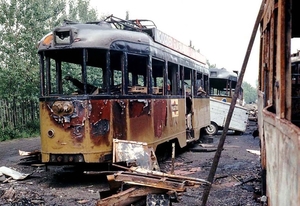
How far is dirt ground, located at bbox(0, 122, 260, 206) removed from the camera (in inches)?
248

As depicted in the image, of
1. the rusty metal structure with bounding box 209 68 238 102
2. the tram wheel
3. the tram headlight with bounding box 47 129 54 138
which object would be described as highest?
the rusty metal structure with bounding box 209 68 238 102

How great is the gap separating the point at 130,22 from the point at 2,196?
473cm

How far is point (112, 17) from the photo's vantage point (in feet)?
29.0

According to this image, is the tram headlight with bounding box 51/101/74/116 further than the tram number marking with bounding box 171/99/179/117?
No

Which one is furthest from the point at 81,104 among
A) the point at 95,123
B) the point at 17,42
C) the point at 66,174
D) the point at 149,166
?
the point at 17,42

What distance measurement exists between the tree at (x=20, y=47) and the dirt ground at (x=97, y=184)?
5.42m

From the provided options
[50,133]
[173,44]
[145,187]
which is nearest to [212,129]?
[173,44]

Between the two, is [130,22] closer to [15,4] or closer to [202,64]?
[202,64]

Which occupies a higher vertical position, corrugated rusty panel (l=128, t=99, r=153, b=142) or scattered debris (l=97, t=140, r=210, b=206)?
corrugated rusty panel (l=128, t=99, r=153, b=142)

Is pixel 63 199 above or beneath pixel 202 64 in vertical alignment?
beneath

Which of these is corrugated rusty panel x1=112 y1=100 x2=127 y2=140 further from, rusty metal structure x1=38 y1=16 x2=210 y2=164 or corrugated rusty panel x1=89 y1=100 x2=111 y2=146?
corrugated rusty panel x1=89 y1=100 x2=111 y2=146

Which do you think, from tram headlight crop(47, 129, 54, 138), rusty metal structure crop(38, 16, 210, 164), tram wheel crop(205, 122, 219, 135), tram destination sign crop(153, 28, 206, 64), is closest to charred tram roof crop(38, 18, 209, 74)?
rusty metal structure crop(38, 16, 210, 164)

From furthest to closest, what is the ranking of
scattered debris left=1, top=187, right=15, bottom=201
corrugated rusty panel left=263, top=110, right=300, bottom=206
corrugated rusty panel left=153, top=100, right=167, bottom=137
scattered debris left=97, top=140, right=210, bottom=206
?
corrugated rusty panel left=153, top=100, right=167, bottom=137 → scattered debris left=1, top=187, right=15, bottom=201 → scattered debris left=97, top=140, right=210, bottom=206 → corrugated rusty panel left=263, top=110, right=300, bottom=206

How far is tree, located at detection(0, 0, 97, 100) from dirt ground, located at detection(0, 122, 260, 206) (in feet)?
17.8
